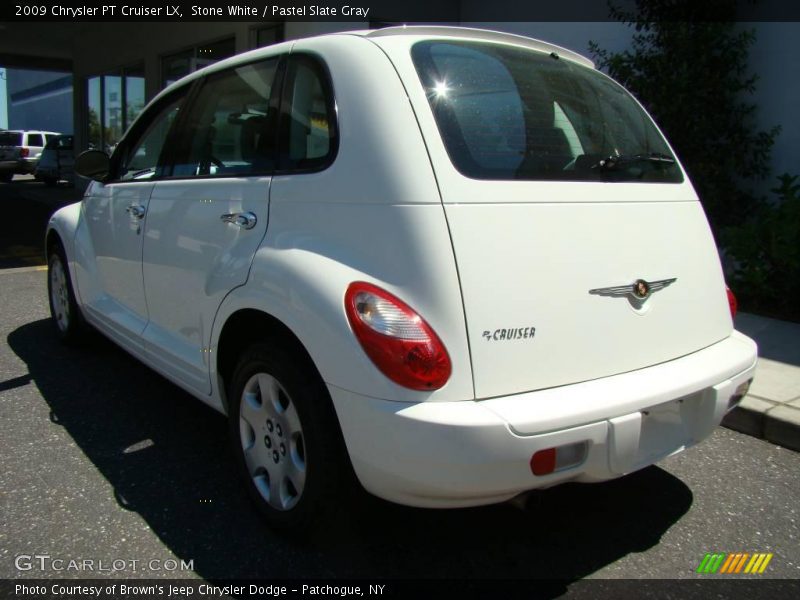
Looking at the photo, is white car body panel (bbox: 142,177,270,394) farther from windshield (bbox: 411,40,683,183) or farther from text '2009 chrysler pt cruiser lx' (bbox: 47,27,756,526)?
windshield (bbox: 411,40,683,183)

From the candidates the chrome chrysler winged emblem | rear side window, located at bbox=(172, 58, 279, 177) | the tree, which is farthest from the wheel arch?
the tree

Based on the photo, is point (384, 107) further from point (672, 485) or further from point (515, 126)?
point (672, 485)

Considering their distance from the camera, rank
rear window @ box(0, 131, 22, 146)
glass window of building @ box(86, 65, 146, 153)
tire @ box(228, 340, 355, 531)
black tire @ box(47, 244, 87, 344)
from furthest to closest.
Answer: rear window @ box(0, 131, 22, 146), glass window of building @ box(86, 65, 146, 153), black tire @ box(47, 244, 87, 344), tire @ box(228, 340, 355, 531)

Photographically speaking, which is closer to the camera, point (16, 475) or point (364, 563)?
point (364, 563)

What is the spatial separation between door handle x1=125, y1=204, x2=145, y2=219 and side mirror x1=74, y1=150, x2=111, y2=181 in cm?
64

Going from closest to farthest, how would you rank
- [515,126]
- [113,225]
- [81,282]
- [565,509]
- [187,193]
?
[515,126] < [565,509] < [187,193] < [113,225] < [81,282]

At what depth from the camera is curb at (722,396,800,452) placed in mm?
3488

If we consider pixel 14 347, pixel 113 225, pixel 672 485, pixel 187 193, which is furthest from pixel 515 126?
pixel 14 347

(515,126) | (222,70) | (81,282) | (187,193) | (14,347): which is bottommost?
(14,347)

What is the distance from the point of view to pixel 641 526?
8.78 feet

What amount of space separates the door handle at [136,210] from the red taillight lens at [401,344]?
179 centimetres

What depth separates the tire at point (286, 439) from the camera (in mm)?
2174

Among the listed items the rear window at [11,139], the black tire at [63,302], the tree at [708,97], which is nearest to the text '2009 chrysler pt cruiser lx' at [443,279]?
the black tire at [63,302]

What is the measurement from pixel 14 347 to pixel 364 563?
3.53 m
